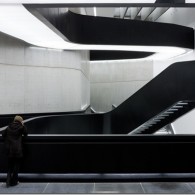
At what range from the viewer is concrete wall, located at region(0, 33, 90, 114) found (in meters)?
14.6

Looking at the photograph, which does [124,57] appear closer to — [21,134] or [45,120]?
[45,120]

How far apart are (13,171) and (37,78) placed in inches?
410

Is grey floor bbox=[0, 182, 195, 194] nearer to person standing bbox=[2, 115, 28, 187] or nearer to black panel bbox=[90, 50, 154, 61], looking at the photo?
person standing bbox=[2, 115, 28, 187]

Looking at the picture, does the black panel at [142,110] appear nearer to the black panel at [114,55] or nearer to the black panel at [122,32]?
the black panel at [122,32]

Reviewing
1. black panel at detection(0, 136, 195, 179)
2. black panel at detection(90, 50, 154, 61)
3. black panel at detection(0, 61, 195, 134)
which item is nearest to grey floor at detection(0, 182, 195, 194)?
black panel at detection(0, 136, 195, 179)

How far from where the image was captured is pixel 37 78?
1659cm

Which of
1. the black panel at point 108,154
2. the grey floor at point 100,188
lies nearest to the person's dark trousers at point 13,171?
the grey floor at point 100,188

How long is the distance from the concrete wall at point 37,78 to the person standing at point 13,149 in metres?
8.03

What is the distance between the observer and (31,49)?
1625cm

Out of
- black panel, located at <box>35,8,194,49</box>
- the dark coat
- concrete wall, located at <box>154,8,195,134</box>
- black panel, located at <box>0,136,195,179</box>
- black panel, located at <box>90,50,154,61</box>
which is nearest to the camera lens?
the dark coat

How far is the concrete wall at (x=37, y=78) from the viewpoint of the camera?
576 inches

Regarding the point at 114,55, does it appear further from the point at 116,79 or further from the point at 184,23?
the point at 184,23

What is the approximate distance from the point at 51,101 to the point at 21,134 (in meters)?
10.9

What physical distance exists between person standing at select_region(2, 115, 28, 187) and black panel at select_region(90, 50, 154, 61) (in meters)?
22.4
